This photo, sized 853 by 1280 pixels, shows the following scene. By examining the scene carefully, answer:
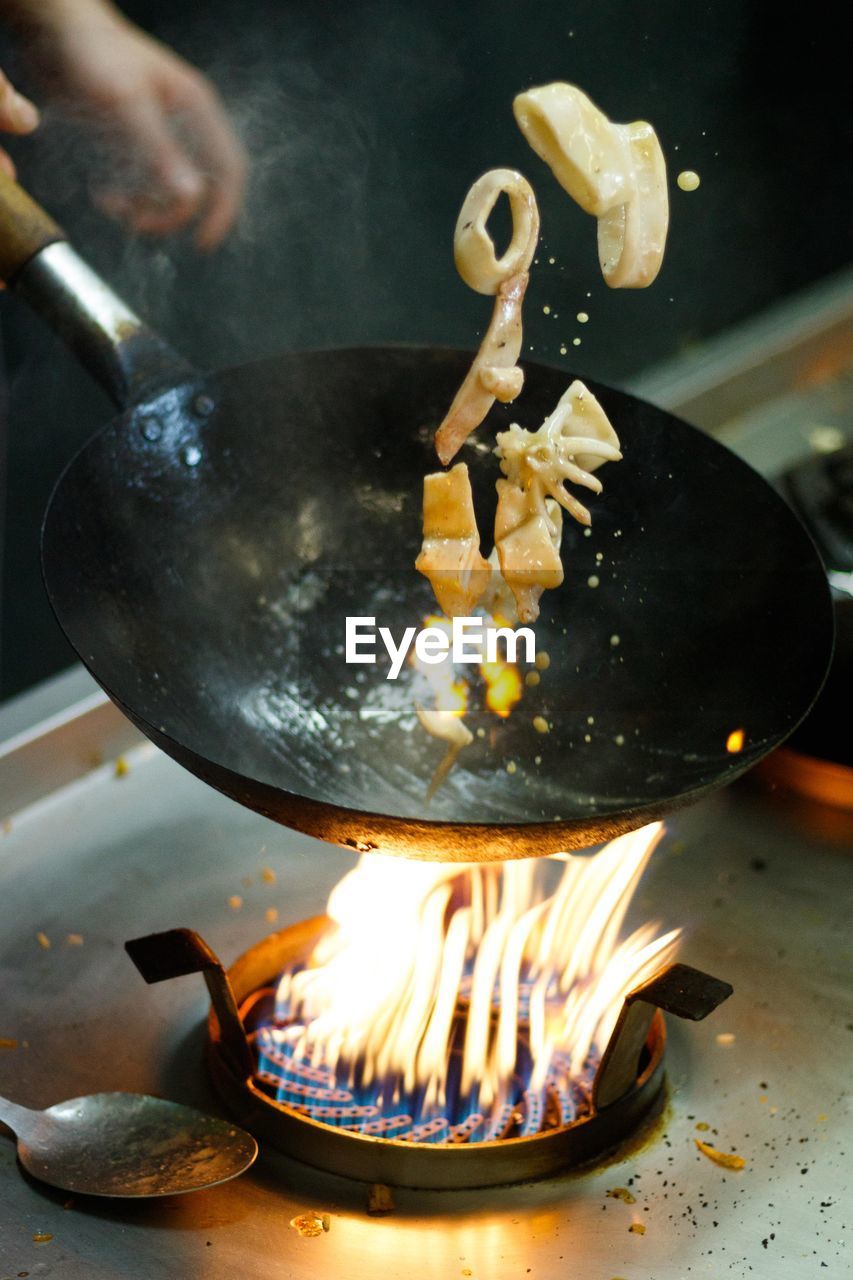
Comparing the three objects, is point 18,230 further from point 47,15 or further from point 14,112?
point 47,15

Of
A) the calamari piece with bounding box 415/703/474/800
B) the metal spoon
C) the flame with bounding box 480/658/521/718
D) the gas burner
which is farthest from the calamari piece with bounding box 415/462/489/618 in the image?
the metal spoon

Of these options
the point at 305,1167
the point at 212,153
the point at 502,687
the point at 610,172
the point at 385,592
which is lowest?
the point at 305,1167

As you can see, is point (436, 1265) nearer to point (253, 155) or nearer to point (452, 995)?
point (452, 995)

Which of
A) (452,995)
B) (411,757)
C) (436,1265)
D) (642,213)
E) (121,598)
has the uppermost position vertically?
(642,213)

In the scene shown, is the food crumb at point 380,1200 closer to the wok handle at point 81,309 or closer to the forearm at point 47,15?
the wok handle at point 81,309

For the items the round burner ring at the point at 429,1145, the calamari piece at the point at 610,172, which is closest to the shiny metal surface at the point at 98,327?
the calamari piece at the point at 610,172

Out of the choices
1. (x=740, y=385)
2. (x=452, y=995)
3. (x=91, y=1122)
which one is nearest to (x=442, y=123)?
(x=740, y=385)

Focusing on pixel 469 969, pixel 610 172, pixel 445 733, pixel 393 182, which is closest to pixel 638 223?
pixel 610 172
